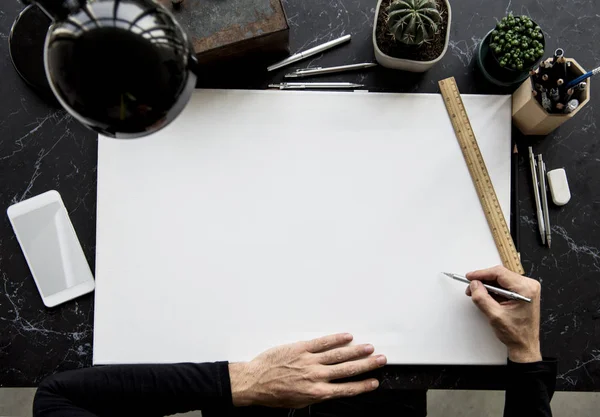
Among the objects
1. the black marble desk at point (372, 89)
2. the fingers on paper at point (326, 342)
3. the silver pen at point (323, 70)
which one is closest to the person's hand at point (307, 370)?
the fingers on paper at point (326, 342)

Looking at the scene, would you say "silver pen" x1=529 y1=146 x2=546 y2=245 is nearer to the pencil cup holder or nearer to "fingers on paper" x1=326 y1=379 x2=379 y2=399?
the pencil cup holder

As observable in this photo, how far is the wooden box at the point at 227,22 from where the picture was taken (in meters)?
1.07

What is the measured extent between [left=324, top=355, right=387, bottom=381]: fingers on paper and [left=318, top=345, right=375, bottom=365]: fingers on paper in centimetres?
1

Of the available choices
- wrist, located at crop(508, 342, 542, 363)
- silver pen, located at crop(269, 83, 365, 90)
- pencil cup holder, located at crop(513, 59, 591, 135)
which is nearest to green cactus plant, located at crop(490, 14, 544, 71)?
pencil cup holder, located at crop(513, 59, 591, 135)

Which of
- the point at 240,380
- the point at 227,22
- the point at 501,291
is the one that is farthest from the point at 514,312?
the point at 227,22

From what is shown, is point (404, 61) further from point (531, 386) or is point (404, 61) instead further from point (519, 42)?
point (531, 386)

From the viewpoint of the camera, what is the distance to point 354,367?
1121mm

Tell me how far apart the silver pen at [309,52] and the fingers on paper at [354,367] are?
2.35 ft

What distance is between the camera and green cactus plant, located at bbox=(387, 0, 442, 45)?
1.04 meters

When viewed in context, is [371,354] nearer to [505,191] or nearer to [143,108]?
[505,191]

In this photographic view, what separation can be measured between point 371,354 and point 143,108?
78 cm

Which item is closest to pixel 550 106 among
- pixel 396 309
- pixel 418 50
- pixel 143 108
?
pixel 418 50

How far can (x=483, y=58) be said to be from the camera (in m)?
1.17

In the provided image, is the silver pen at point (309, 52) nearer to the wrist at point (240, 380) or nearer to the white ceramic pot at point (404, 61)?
the white ceramic pot at point (404, 61)
